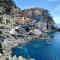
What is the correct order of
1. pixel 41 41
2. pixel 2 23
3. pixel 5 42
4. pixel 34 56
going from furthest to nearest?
1. pixel 41 41
2. pixel 5 42
3. pixel 34 56
4. pixel 2 23

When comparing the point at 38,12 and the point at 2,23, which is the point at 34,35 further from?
the point at 2,23

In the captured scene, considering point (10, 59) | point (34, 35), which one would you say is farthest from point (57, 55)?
point (34, 35)

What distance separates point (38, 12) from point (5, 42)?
185cm

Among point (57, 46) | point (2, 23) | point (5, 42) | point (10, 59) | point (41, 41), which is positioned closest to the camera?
point (10, 59)

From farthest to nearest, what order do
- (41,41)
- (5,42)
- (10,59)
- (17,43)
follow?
(41,41) < (17,43) < (5,42) < (10,59)

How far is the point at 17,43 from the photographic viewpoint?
26.5 feet

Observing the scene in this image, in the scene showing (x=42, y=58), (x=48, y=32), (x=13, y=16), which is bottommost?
(x=42, y=58)

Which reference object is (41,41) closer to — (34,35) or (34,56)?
(34,35)

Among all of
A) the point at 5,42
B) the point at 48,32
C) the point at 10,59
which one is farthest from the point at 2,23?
the point at 48,32

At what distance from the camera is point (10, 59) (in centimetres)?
529

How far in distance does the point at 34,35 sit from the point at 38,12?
5.10 ft

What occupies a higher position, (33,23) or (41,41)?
(33,23)

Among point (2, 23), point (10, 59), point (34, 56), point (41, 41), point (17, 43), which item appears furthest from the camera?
point (41, 41)

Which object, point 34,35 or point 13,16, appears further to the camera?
point 34,35
